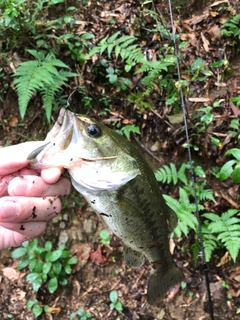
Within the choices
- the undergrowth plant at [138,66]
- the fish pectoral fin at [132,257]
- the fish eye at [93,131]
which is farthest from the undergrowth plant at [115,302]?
the fish eye at [93,131]

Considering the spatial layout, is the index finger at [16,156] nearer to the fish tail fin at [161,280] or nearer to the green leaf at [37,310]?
the fish tail fin at [161,280]

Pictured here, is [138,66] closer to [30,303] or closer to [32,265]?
[32,265]

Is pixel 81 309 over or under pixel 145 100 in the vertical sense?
under

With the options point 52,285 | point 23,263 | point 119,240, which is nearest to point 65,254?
point 52,285

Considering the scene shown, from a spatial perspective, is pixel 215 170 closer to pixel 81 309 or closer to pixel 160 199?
pixel 160 199

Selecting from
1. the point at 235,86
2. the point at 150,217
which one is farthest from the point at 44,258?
the point at 235,86

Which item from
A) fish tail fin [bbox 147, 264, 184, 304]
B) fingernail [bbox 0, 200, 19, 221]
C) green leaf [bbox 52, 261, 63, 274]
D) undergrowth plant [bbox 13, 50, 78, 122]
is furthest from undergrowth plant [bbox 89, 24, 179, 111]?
fingernail [bbox 0, 200, 19, 221]
